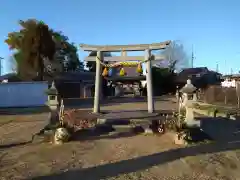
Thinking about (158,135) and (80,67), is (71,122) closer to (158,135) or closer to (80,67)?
(158,135)

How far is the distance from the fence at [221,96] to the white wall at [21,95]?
1315 cm

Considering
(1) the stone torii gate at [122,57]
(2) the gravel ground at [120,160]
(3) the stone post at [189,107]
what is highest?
(1) the stone torii gate at [122,57]

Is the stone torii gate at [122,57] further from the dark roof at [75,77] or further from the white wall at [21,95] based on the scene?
the dark roof at [75,77]

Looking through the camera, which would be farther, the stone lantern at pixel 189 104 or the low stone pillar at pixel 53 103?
the low stone pillar at pixel 53 103

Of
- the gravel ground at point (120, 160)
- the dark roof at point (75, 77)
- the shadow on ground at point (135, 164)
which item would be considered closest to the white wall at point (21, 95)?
the dark roof at point (75, 77)

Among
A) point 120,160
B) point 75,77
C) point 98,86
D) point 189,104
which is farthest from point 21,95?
point 120,160

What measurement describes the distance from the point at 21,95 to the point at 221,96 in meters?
16.1

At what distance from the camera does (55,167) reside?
5.62 meters

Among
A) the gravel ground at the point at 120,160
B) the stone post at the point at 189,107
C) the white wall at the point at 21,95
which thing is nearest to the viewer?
the gravel ground at the point at 120,160

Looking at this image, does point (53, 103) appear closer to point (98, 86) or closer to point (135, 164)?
point (98, 86)

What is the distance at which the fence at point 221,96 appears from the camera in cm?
1784

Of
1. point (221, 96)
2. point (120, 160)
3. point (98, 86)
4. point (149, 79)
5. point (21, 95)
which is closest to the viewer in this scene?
point (120, 160)

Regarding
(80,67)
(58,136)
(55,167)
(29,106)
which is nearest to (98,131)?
(58,136)

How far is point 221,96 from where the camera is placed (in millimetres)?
19219
